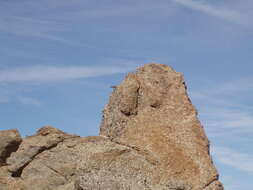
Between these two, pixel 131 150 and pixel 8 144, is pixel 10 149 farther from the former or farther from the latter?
pixel 131 150

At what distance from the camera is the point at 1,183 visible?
1006 inches

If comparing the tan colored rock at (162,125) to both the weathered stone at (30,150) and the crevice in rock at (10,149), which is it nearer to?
the weathered stone at (30,150)

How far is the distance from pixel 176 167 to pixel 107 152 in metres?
3.14

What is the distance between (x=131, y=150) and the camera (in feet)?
79.1

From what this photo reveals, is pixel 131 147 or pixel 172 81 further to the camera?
pixel 172 81

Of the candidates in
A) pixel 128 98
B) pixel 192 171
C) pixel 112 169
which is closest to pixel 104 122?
pixel 128 98

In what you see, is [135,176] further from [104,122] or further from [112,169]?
[104,122]

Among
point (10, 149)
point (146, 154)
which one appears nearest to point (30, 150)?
point (10, 149)

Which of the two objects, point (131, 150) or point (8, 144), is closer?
point (131, 150)

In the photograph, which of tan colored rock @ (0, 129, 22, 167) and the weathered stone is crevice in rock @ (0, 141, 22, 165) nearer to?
tan colored rock @ (0, 129, 22, 167)

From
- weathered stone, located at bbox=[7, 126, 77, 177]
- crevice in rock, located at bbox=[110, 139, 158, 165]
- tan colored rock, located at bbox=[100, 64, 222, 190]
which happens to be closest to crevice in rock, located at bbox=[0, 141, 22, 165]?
weathered stone, located at bbox=[7, 126, 77, 177]

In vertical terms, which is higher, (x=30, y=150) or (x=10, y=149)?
(x=10, y=149)

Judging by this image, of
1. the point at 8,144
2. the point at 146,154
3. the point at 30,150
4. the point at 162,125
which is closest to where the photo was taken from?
the point at 146,154

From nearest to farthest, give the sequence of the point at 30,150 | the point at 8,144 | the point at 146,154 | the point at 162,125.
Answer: the point at 146,154
the point at 162,125
the point at 30,150
the point at 8,144
